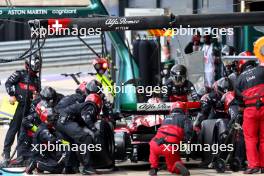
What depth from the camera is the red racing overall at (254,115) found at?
45.3ft

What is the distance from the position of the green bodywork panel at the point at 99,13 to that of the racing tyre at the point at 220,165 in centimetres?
200

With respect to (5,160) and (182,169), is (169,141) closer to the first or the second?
(182,169)

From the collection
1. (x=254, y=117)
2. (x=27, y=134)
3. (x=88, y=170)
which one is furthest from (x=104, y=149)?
(x=254, y=117)

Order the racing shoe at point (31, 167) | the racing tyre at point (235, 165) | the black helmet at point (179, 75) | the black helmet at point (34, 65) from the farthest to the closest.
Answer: the black helmet at point (34, 65) < the black helmet at point (179, 75) < the racing shoe at point (31, 167) < the racing tyre at point (235, 165)

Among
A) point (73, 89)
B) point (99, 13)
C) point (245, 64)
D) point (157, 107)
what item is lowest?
point (157, 107)

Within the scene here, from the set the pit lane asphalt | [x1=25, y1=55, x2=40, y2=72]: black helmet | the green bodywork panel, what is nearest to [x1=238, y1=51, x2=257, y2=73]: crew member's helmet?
the pit lane asphalt

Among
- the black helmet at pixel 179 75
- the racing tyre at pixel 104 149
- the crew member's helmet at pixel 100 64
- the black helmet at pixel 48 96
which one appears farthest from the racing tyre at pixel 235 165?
the crew member's helmet at pixel 100 64

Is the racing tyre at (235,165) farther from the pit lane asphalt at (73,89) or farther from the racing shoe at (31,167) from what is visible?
the racing shoe at (31,167)

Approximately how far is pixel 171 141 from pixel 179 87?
5.67 feet

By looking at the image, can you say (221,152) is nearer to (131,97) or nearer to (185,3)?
(131,97)

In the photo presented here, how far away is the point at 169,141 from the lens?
1384cm

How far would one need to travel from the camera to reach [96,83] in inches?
577

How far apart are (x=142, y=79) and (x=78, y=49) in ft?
39.3

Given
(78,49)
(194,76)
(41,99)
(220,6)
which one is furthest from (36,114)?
(78,49)
